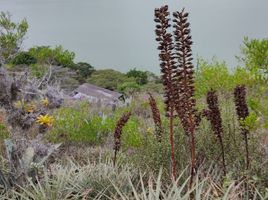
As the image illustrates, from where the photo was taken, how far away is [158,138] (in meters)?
6.11

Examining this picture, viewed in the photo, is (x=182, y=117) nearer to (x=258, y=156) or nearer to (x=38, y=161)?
(x=258, y=156)

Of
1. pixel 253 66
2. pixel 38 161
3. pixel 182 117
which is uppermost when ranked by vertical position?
pixel 253 66

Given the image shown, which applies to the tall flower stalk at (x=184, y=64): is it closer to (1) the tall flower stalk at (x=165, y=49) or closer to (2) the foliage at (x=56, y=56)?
(1) the tall flower stalk at (x=165, y=49)

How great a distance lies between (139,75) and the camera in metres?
43.3

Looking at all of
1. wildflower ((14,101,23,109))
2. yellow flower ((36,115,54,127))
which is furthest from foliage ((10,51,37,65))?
wildflower ((14,101,23,109))

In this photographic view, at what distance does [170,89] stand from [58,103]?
3.89 meters

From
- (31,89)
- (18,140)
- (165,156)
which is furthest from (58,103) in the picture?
(165,156)

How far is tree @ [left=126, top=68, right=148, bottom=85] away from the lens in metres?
42.0

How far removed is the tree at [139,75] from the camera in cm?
4203

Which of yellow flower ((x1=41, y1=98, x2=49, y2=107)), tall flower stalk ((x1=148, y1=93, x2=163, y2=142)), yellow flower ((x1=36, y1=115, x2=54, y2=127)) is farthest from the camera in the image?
yellow flower ((x1=41, y1=98, x2=49, y2=107))

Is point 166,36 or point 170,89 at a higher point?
point 166,36

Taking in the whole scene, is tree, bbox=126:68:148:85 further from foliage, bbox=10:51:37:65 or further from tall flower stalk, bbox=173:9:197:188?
tall flower stalk, bbox=173:9:197:188

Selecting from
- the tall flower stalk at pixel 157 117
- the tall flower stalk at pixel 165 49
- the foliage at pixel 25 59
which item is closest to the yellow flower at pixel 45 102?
the tall flower stalk at pixel 157 117

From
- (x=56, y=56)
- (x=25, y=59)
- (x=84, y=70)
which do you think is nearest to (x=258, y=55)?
(x=56, y=56)
